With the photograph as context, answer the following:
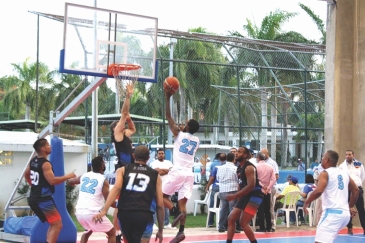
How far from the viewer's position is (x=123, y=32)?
12703mm

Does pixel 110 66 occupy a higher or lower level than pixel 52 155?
higher

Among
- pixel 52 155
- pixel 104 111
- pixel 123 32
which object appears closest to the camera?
pixel 52 155

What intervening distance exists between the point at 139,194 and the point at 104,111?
4486cm

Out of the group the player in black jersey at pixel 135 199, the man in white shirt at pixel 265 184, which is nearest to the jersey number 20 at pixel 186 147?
the player in black jersey at pixel 135 199

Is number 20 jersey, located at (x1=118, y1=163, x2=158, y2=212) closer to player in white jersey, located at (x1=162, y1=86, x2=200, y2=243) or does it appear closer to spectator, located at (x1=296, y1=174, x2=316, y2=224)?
player in white jersey, located at (x1=162, y1=86, x2=200, y2=243)

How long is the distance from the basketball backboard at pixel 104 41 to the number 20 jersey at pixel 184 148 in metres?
2.12

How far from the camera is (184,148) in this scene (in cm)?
1084

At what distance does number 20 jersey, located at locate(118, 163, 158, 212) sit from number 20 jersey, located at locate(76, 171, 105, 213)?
6.85 feet

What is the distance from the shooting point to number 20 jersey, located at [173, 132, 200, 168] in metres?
10.8

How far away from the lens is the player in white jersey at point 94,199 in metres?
9.51

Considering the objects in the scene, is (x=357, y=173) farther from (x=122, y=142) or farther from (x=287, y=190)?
(x=122, y=142)

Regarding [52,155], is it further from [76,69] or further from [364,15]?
[364,15]

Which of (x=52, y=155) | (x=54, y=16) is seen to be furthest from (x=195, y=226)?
(x=54, y=16)

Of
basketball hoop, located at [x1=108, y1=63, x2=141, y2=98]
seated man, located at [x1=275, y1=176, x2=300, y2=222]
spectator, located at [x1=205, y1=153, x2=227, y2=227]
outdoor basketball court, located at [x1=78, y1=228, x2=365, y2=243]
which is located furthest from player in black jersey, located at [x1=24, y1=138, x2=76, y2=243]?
seated man, located at [x1=275, y1=176, x2=300, y2=222]
